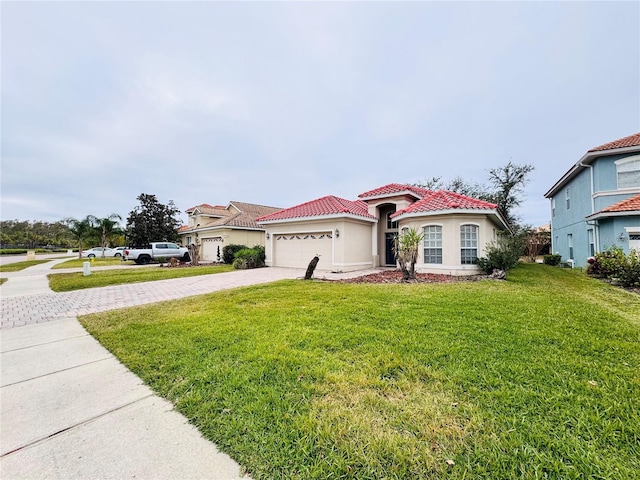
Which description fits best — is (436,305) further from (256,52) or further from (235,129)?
(235,129)

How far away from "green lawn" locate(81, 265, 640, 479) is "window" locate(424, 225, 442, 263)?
21.2 ft

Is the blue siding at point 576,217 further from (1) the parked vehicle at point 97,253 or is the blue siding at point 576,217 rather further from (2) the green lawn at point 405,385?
(1) the parked vehicle at point 97,253

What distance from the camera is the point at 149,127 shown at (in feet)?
59.0

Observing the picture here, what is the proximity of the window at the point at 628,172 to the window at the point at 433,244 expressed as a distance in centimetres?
1004

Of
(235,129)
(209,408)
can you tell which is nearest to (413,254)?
(209,408)

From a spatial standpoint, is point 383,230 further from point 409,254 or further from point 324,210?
point 409,254

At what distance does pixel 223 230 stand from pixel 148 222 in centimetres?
1202

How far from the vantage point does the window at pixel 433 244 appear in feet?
40.8

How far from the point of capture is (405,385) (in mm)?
2973

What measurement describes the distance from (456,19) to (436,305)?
12.7 metres

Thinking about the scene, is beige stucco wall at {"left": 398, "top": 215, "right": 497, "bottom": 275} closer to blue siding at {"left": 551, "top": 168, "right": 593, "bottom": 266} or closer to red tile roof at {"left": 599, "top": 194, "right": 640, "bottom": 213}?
red tile roof at {"left": 599, "top": 194, "right": 640, "bottom": 213}

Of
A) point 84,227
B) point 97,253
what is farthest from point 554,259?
point 97,253

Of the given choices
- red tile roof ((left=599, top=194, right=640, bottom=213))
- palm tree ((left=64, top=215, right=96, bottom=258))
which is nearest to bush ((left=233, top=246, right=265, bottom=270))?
red tile roof ((left=599, top=194, right=640, bottom=213))

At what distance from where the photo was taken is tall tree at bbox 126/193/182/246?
27797 mm
